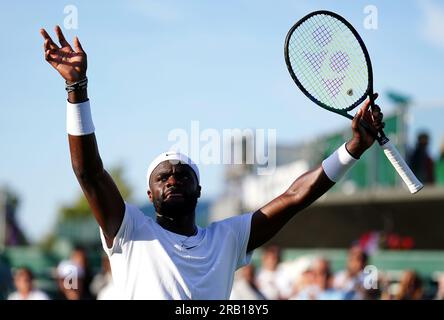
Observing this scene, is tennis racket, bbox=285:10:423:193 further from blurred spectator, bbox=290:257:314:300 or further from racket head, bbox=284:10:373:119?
blurred spectator, bbox=290:257:314:300

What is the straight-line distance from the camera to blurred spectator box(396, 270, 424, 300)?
11969 millimetres

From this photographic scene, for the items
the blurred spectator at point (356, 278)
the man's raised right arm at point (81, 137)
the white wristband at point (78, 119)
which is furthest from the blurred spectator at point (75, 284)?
the white wristband at point (78, 119)

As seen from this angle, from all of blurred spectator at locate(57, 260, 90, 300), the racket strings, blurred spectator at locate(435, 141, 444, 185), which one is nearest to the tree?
blurred spectator at locate(435, 141, 444, 185)

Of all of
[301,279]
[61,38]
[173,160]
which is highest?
[61,38]

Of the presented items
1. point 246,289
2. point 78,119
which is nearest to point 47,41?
point 78,119

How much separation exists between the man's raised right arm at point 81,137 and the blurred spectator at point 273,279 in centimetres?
842

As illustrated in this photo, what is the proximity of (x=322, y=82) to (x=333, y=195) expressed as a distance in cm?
1306

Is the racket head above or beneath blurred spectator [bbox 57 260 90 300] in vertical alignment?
above

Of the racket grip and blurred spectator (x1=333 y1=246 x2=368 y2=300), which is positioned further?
blurred spectator (x1=333 y1=246 x2=368 y2=300)

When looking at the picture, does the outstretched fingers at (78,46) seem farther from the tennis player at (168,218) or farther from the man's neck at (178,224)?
the man's neck at (178,224)

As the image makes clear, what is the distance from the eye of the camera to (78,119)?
5.48 metres

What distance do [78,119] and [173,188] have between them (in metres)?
0.69

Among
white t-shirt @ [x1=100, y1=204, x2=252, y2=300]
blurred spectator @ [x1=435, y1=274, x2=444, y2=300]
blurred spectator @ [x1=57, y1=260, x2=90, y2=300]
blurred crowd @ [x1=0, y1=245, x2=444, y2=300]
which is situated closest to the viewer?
white t-shirt @ [x1=100, y1=204, x2=252, y2=300]

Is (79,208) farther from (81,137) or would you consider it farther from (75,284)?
(81,137)
